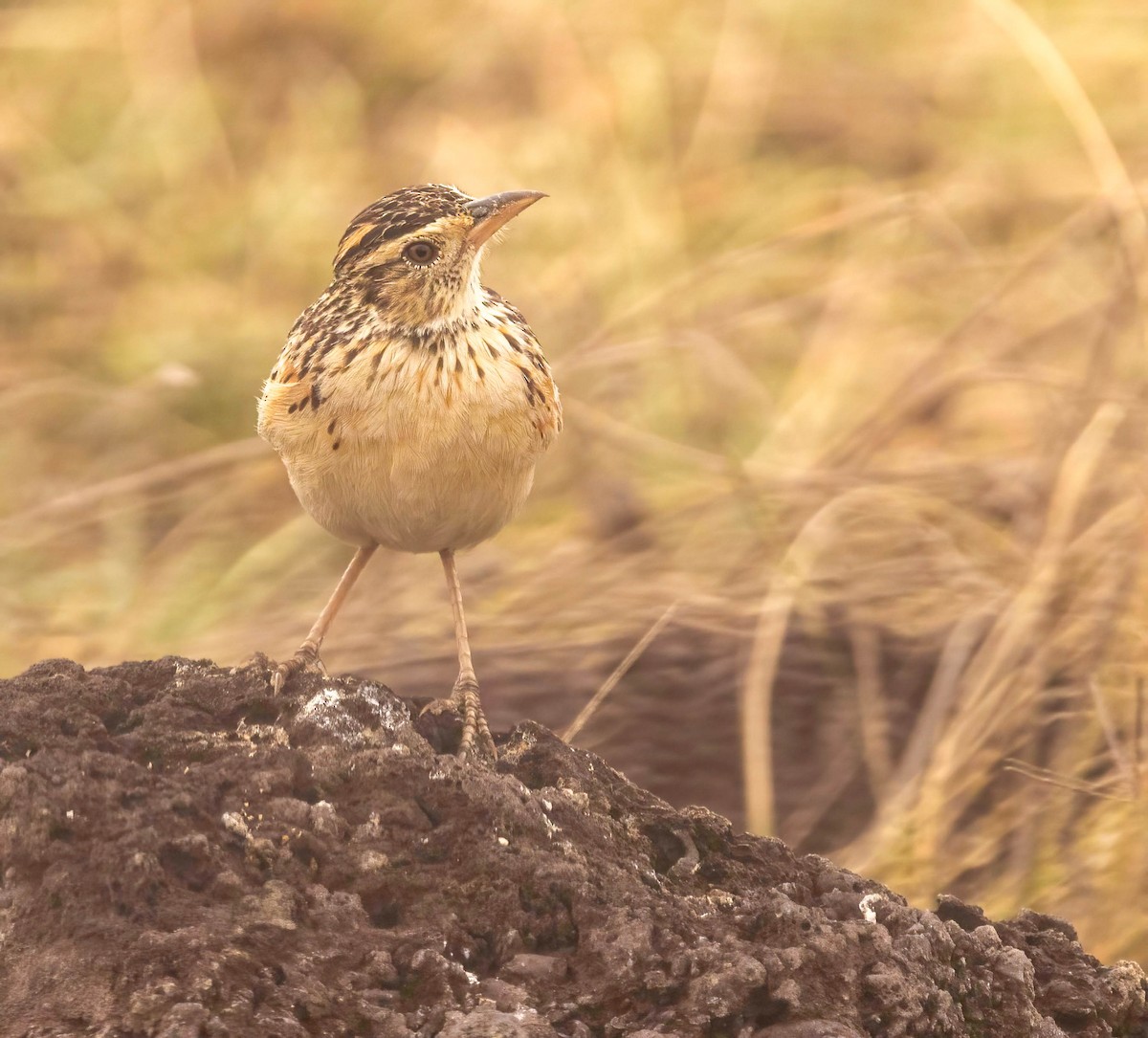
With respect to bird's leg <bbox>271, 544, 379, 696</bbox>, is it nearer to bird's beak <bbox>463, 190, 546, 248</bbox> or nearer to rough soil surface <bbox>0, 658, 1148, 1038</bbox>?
rough soil surface <bbox>0, 658, 1148, 1038</bbox>

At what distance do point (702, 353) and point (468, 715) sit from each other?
441 centimetres

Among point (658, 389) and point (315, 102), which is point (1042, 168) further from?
point (315, 102)

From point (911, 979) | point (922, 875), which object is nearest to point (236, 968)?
point (911, 979)

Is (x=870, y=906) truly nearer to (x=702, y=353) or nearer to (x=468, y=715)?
(x=468, y=715)

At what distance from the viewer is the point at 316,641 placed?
15.7 ft

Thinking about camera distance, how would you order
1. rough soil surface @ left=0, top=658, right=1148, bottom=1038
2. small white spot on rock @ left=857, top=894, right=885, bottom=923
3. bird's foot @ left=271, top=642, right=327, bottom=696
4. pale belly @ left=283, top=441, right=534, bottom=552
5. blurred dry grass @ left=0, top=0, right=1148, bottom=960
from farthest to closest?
blurred dry grass @ left=0, top=0, right=1148, bottom=960 → pale belly @ left=283, top=441, right=534, bottom=552 → bird's foot @ left=271, top=642, right=327, bottom=696 → small white spot on rock @ left=857, top=894, right=885, bottom=923 → rough soil surface @ left=0, top=658, right=1148, bottom=1038

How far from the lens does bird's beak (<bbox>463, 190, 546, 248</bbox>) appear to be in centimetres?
469

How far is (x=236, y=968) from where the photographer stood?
308 centimetres

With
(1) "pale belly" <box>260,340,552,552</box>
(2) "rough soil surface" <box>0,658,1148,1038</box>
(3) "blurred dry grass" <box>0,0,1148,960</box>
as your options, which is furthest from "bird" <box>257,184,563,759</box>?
(3) "blurred dry grass" <box>0,0,1148,960</box>

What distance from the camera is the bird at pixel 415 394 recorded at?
14.8ft

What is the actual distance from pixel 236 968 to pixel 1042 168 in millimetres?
7675

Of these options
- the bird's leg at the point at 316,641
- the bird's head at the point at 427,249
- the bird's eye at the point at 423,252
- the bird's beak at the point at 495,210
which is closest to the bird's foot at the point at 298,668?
the bird's leg at the point at 316,641

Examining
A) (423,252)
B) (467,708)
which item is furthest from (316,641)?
(423,252)

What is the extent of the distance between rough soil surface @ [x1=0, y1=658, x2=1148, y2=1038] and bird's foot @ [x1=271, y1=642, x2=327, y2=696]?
0.04 m
